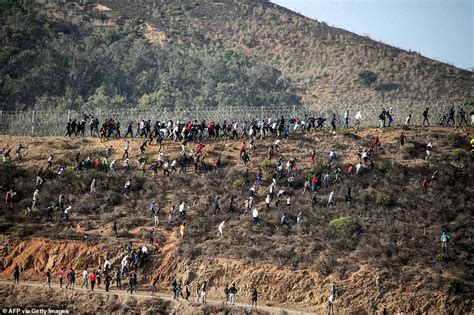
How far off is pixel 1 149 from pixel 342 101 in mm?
52673

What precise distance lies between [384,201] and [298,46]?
70.8 meters

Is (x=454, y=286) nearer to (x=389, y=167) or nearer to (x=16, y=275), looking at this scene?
Answer: (x=389, y=167)

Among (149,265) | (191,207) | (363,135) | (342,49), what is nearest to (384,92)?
(342,49)

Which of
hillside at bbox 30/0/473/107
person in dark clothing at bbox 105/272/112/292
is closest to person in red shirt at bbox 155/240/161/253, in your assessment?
person in dark clothing at bbox 105/272/112/292

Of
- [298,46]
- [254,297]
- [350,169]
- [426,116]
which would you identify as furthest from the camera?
[298,46]

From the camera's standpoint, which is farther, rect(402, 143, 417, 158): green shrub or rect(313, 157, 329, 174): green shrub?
rect(402, 143, 417, 158): green shrub

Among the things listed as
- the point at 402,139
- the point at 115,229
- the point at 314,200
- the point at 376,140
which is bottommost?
the point at 115,229

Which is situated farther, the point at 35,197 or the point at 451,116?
the point at 451,116

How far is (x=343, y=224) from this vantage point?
4697cm

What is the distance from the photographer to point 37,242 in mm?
46406

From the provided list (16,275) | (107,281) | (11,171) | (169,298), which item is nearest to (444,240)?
(169,298)

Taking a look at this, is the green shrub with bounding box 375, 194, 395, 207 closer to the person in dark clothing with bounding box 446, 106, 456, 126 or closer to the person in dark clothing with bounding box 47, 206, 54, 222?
the person in dark clothing with bounding box 446, 106, 456, 126

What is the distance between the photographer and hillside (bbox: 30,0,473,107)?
102 m

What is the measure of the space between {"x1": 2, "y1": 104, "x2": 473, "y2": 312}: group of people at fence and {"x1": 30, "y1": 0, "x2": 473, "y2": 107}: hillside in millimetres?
38957
